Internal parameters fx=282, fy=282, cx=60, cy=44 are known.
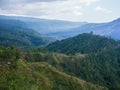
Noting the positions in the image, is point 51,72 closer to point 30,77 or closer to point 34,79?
point 34,79

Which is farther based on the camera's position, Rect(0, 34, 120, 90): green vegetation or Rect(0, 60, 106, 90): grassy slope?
Rect(0, 34, 120, 90): green vegetation

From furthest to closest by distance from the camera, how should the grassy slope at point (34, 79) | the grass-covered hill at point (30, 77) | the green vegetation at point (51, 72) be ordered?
1. the green vegetation at point (51, 72)
2. the grass-covered hill at point (30, 77)
3. the grassy slope at point (34, 79)

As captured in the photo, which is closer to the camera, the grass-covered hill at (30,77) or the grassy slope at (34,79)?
the grassy slope at (34,79)

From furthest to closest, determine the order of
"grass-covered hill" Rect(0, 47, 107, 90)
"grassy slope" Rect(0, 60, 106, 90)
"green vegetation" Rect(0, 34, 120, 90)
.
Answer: "green vegetation" Rect(0, 34, 120, 90), "grass-covered hill" Rect(0, 47, 107, 90), "grassy slope" Rect(0, 60, 106, 90)

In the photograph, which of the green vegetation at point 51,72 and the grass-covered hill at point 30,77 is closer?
the grass-covered hill at point 30,77

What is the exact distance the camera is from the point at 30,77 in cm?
12788

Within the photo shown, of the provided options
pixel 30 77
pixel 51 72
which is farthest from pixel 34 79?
pixel 51 72

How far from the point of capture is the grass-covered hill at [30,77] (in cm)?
11584

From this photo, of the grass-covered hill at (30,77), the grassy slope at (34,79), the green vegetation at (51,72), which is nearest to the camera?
the grassy slope at (34,79)

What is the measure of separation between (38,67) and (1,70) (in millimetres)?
26418

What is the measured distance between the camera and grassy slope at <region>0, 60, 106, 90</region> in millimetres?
115300

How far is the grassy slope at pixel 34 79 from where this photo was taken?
115m

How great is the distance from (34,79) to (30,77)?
2076 millimetres

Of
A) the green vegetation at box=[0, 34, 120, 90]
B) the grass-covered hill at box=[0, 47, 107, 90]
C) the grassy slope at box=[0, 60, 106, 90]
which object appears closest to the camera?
the grassy slope at box=[0, 60, 106, 90]
